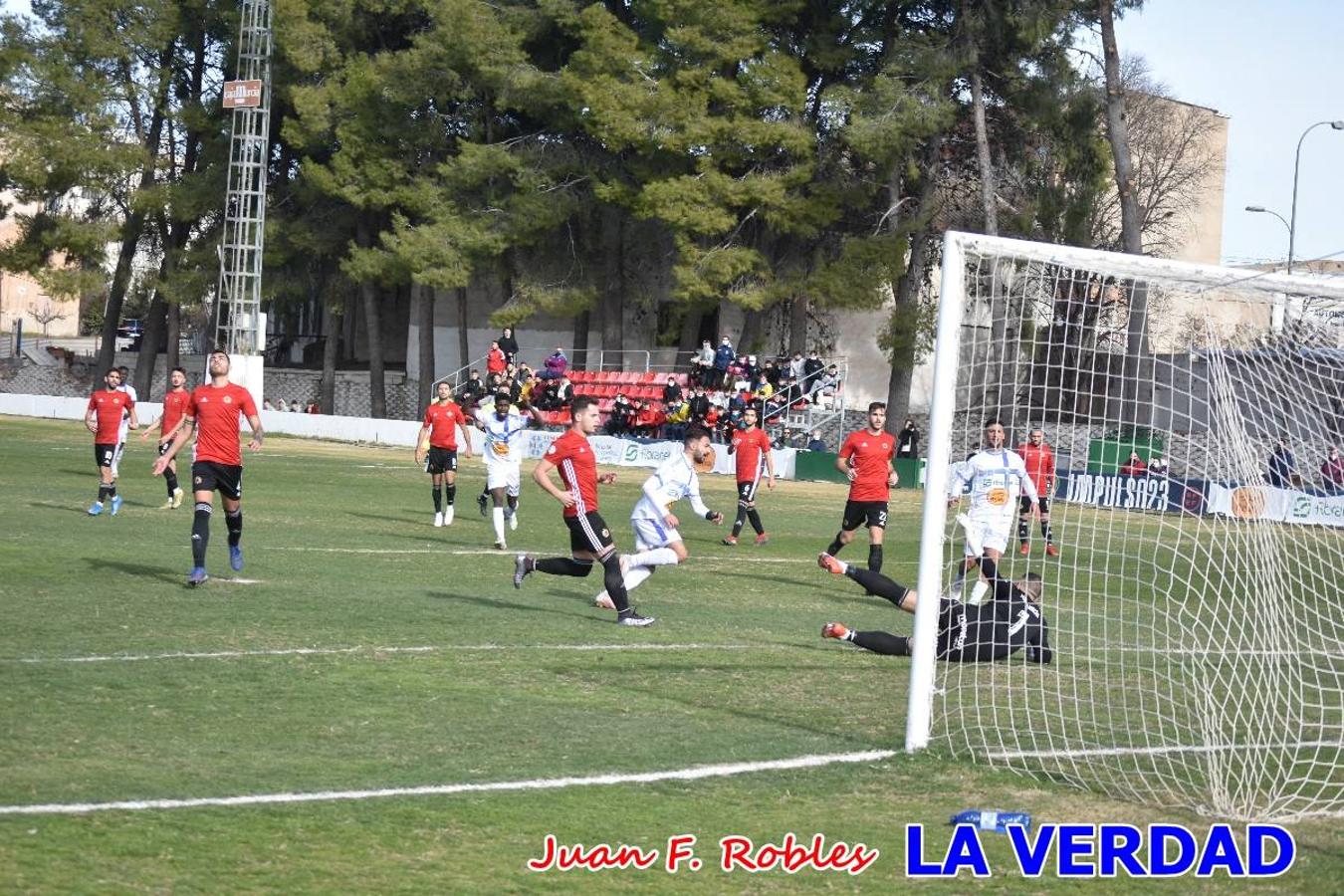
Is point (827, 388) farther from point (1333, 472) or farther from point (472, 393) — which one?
point (1333, 472)

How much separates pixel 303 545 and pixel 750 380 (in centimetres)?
2746

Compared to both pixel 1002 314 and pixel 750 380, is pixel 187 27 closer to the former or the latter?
pixel 750 380

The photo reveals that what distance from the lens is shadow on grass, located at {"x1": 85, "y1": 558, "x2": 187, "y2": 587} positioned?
15.0 meters

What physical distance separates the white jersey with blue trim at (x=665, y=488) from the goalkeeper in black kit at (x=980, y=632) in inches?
94.9

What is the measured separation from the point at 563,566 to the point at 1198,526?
17.5 feet

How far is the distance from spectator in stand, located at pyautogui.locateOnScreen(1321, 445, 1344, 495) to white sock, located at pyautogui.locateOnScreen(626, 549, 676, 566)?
5.19m

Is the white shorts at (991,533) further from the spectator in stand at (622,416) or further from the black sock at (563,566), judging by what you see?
the spectator in stand at (622,416)

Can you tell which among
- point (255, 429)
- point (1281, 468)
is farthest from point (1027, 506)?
point (255, 429)

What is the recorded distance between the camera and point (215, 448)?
14453 mm

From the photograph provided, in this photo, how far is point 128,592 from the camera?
45.7 feet

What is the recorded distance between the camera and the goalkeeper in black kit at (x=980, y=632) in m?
10.9

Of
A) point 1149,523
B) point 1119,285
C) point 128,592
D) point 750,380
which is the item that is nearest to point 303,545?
point 128,592

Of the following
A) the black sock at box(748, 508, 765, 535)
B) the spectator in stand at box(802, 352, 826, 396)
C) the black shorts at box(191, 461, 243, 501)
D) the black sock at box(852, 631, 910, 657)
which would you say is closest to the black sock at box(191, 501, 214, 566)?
the black shorts at box(191, 461, 243, 501)

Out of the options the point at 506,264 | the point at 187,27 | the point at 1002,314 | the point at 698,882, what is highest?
the point at 187,27
